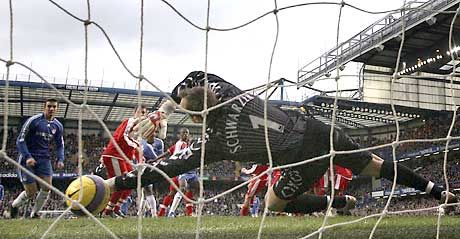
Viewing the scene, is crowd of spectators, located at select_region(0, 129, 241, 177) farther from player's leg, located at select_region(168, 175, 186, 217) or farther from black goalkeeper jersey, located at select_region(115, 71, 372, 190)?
black goalkeeper jersey, located at select_region(115, 71, 372, 190)

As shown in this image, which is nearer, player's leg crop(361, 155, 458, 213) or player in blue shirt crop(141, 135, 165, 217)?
player's leg crop(361, 155, 458, 213)

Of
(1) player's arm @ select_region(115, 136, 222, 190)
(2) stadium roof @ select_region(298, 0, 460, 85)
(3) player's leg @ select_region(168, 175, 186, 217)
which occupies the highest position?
(2) stadium roof @ select_region(298, 0, 460, 85)

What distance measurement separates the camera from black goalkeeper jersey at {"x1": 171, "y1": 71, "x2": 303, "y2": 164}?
3520 mm

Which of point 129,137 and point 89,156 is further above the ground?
point 129,137

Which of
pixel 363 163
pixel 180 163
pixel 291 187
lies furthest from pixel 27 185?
pixel 363 163

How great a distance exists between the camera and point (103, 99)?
19.1 m

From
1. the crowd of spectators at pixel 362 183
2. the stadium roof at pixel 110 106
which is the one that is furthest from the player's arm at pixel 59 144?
the stadium roof at pixel 110 106

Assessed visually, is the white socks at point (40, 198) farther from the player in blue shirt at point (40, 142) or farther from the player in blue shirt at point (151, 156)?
the player in blue shirt at point (151, 156)

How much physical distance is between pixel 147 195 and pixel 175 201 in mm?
968

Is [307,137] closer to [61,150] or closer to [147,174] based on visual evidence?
[147,174]

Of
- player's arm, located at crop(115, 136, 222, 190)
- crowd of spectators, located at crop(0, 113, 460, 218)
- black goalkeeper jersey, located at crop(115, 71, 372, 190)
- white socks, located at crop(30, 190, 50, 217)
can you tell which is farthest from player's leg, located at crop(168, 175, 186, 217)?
crowd of spectators, located at crop(0, 113, 460, 218)

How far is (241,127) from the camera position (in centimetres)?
353

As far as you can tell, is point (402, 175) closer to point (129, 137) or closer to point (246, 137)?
point (246, 137)

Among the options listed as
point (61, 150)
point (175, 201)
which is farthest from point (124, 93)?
point (61, 150)
